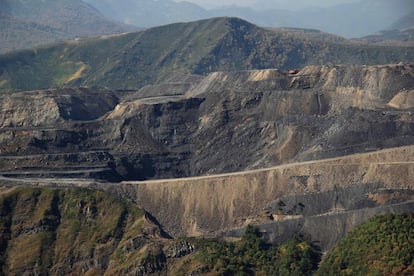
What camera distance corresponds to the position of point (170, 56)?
15575 cm

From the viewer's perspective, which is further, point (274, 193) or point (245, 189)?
point (245, 189)

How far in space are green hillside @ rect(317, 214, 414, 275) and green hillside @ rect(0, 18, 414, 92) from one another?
9448 centimetres

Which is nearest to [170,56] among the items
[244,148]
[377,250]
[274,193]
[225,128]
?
[225,128]

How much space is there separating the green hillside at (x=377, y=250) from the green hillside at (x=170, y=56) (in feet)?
310

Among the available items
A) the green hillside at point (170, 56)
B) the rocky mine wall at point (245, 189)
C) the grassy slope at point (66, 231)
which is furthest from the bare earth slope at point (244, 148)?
the green hillside at point (170, 56)

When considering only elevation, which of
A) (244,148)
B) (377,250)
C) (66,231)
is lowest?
(66,231)

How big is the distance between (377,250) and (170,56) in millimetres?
110496

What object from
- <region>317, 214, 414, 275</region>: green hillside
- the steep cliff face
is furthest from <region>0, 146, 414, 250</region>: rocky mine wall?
the steep cliff face

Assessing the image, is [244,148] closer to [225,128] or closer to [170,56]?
[225,128]

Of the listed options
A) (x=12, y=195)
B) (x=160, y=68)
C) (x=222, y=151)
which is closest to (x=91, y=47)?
(x=160, y=68)

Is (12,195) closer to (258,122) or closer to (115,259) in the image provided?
(115,259)

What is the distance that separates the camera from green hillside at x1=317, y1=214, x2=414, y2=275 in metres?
47.1

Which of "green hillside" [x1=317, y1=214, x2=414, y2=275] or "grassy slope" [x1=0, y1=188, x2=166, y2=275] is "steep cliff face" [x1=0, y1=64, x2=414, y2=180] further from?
"green hillside" [x1=317, y1=214, x2=414, y2=275]

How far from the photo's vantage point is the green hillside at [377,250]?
1854 inches
